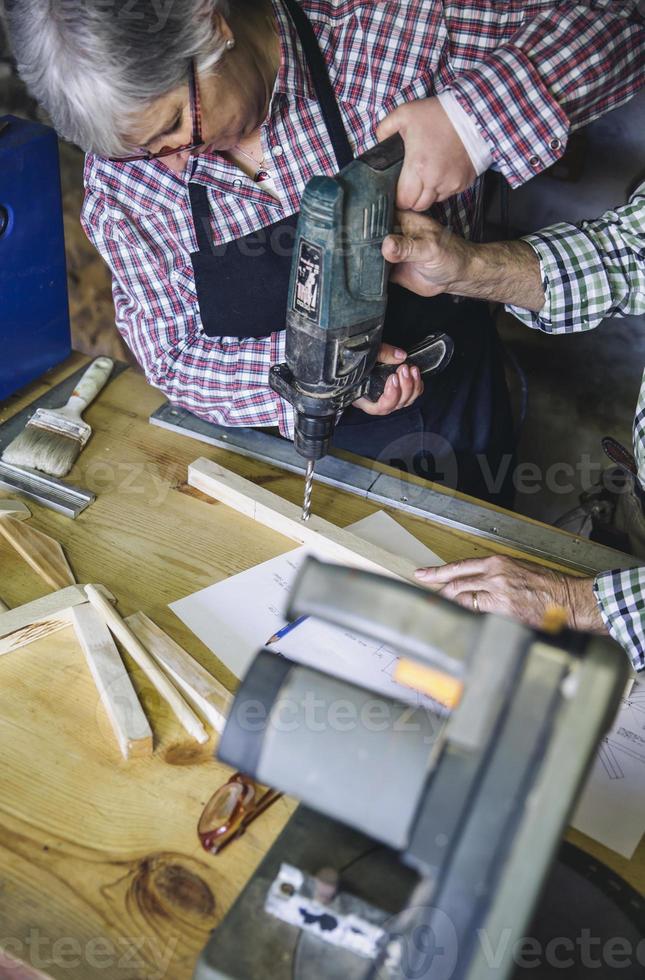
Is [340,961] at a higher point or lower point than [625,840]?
higher

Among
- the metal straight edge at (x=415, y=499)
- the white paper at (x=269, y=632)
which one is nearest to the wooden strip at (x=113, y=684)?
the white paper at (x=269, y=632)

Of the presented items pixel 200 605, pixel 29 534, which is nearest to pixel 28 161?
pixel 29 534

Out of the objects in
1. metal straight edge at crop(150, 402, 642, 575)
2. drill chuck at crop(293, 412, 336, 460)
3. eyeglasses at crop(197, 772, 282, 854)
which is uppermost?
drill chuck at crop(293, 412, 336, 460)

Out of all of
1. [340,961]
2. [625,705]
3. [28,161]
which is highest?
[28,161]

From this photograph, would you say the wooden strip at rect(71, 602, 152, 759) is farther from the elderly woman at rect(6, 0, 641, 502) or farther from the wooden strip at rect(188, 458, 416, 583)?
the elderly woman at rect(6, 0, 641, 502)

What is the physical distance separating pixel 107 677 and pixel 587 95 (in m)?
1.29

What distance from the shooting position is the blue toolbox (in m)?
1.48

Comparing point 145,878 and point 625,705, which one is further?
point 625,705

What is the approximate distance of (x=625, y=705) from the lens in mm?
1112

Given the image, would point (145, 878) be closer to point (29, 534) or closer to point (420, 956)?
point (420, 956)

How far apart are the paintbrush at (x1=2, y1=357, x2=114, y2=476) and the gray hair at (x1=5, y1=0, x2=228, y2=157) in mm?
539

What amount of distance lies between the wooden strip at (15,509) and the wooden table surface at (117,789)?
0.08ft

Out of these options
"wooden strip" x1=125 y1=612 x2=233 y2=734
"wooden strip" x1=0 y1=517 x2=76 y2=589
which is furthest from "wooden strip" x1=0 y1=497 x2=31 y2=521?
"wooden strip" x1=125 y1=612 x2=233 y2=734

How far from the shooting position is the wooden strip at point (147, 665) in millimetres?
1021
